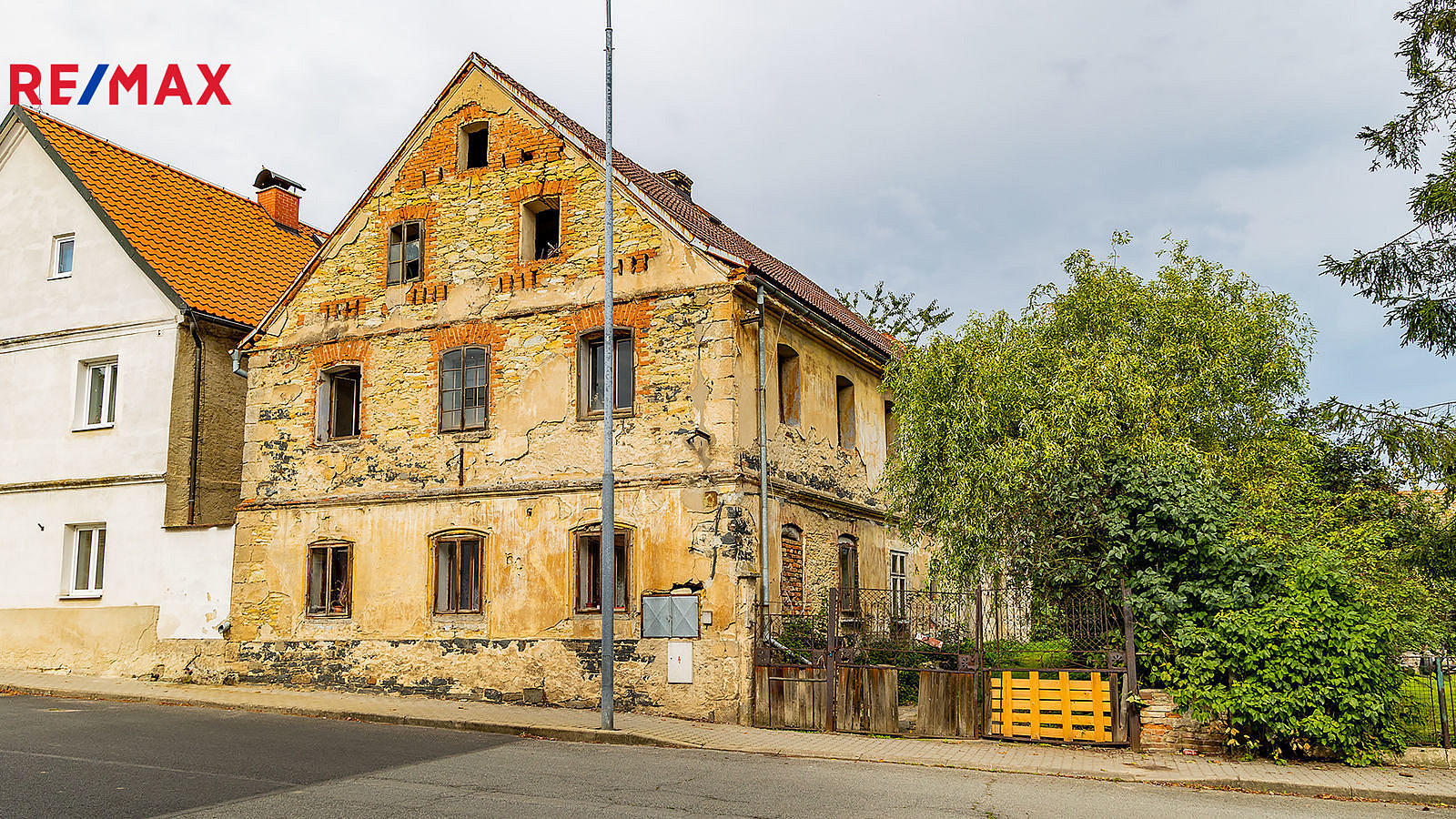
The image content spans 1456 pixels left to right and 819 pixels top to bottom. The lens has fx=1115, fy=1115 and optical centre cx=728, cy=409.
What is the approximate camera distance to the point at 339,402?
19.9m

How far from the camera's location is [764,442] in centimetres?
1664

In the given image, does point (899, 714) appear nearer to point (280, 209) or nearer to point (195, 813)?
point (195, 813)

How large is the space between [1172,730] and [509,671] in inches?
368

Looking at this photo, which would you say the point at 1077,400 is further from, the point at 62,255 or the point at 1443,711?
the point at 62,255

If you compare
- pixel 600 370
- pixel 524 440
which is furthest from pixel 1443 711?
pixel 524 440

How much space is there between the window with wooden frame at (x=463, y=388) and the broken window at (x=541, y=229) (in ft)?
6.00

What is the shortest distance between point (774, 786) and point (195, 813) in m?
5.07

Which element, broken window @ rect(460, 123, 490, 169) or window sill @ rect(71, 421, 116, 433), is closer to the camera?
broken window @ rect(460, 123, 490, 169)

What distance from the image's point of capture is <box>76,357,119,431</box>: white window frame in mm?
21109

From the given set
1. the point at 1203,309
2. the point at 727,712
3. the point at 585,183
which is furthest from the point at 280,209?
the point at 1203,309

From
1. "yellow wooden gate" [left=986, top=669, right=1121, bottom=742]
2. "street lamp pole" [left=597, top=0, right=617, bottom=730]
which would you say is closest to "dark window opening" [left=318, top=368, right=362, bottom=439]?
"street lamp pole" [left=597, top=0, right=617, bottom=730]

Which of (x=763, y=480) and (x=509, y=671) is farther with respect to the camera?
(x=509, y=671)

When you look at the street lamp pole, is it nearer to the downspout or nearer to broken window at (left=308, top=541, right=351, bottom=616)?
broken window at (left=308, top=541, right=351, bottom=616)

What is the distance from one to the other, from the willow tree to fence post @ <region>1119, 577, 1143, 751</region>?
1.42 meters
